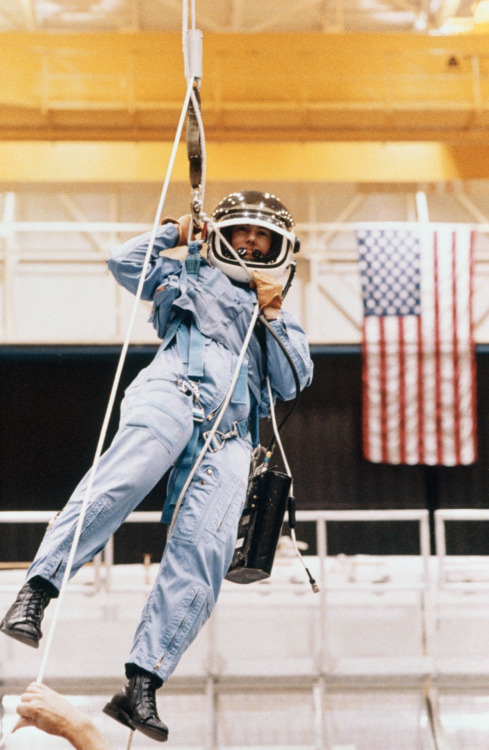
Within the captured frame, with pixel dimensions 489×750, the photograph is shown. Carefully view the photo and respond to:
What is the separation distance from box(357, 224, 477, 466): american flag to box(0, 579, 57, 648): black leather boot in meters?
6.03

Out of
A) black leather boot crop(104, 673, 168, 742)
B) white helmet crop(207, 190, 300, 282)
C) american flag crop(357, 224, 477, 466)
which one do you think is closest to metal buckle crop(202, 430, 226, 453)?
white helmet crop(207, 190, 300, 282)

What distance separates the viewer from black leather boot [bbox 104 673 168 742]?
7.59 feet

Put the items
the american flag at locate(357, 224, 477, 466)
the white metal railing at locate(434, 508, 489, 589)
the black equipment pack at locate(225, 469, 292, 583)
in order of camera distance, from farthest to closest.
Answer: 1. the american flag at locate(357, 224, 477, 466)
2. the white metal railing at locate(434, 508, 489, 589)
3. the black equipment pack at locate(225, 469, 292, 583)

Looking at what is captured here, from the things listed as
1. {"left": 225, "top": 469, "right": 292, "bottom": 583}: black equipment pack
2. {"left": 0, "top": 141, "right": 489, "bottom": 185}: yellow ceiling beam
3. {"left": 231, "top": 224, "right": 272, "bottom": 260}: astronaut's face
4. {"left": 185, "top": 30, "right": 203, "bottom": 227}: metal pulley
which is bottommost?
→ {"left": 225, "top": 469, "right": 292, "bottom": 583}: black equipment pack

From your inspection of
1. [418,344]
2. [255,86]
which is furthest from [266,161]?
[418,344]

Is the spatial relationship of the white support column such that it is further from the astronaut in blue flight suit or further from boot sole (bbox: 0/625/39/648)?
boot sole (bbox: 0/625/39/648)

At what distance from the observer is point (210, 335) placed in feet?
9.18

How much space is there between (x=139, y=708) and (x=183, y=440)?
2.51ft

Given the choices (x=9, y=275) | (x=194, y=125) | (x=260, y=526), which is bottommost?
(x=260, y=526)

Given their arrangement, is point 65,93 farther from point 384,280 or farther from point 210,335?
point 210,335

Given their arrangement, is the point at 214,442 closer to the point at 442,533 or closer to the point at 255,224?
the point at 255,224

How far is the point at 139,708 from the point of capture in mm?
2344

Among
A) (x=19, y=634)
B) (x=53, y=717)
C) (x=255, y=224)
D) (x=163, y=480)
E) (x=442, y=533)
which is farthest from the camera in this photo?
(x=163, y=480)

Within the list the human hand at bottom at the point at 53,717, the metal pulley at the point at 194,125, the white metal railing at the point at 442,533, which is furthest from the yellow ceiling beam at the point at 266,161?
the human hand at bottom at the point at 53,717
